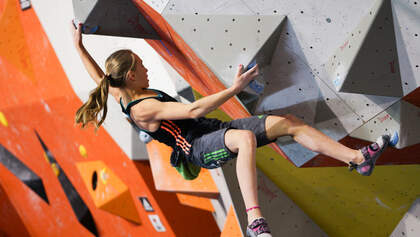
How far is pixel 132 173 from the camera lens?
3285mm

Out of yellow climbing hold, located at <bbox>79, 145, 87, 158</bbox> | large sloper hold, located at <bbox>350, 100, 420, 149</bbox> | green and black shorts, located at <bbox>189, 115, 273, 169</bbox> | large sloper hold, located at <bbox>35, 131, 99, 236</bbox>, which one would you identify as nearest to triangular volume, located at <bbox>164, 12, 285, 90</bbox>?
green and black shorts, located at <bbox>189, 115, 273, 169</bbox>

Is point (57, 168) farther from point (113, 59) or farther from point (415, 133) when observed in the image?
point (415, 133)

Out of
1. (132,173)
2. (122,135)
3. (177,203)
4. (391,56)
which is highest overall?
(391,56)

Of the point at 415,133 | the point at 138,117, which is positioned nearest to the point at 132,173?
the point at 138,117

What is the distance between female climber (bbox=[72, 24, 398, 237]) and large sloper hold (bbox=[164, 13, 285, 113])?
0.09 m

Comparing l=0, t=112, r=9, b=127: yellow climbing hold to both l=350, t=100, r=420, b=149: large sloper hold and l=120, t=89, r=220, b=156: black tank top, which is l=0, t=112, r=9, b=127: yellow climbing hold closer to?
l=120, t=89, r=220, b=156: black tank top

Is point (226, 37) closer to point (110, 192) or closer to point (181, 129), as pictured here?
point (181, 129)

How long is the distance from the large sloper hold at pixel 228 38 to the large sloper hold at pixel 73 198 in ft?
8.90

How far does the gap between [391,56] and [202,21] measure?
729 millimetres

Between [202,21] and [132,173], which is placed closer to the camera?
[202,21]

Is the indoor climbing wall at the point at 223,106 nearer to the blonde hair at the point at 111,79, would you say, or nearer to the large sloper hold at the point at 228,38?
the large sloper hold at the point at 228,38

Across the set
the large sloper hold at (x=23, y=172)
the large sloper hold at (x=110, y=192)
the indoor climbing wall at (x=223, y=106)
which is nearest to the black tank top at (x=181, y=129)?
the indoor climbing wall at (x=223, y=106)

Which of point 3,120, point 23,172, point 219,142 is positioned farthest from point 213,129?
point 23,172

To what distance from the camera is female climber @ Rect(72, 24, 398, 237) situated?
157 centimetres
